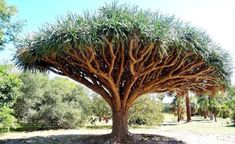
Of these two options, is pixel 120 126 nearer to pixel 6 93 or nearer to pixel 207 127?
pixel 6 93

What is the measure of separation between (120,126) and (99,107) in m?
9.93

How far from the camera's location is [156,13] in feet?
34.3

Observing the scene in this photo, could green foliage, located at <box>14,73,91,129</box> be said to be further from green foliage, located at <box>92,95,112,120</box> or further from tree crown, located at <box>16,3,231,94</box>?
tree crown, located at <box>16,3,231,94</box>

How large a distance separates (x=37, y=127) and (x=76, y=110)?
2.24 m

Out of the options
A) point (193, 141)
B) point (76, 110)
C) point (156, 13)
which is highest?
point (156, 13)

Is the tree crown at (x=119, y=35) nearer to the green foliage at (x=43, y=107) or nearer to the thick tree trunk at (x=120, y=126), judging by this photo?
the thick tree trunk at (x=120, y=126)

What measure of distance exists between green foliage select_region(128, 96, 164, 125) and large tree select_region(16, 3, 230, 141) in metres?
7.90

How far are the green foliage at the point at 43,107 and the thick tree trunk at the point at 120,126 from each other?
7164 millimetres

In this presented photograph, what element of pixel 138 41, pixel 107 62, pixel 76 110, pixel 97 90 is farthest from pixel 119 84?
pixel 76 110

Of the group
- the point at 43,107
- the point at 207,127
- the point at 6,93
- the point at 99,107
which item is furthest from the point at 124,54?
the point at 99,107

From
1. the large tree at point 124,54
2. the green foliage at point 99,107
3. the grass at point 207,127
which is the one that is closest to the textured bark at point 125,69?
the large tree at point 124,54

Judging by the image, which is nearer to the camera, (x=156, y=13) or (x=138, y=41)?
(x=138, y=41)

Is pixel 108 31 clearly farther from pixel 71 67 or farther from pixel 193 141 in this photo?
pixel 193 141

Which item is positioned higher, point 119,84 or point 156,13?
point 156,13
